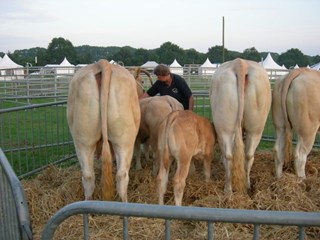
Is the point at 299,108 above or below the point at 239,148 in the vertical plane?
above

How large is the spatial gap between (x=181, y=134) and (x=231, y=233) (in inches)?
51.3

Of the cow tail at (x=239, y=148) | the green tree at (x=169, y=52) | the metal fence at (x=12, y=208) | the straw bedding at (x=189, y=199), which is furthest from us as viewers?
the green tree at (x=169, y=52)

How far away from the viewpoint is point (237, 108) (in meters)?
4.49

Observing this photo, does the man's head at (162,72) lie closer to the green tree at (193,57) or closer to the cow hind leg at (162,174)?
the cow hind leg at (162,174)

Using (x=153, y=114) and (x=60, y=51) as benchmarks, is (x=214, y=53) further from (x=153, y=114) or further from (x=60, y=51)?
(x=153, y=114)

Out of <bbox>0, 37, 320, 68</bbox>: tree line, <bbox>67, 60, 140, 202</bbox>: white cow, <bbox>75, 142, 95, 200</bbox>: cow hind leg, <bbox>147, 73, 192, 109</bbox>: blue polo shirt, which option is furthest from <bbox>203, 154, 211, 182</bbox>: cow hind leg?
<bbox>0, 37, 320, 68</bbox>: tree line

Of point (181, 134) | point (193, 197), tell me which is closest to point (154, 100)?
point (181, 134)

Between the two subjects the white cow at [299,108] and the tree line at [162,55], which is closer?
the white cow at [299,108]

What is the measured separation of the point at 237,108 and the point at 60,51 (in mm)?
74574

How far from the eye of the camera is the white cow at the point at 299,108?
4766 mm

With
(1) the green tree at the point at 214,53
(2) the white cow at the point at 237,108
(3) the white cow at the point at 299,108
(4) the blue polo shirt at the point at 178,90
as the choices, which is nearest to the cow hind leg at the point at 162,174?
(2) the white cow at the point at 237,108

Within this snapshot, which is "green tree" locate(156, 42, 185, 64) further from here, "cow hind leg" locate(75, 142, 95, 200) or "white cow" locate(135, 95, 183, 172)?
"cow hind leg" locate(75, 142, 95, 200)

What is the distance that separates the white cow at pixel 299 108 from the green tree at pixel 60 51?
65821 millimetres

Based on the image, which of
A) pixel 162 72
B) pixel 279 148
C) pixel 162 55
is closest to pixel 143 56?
pixel 162 55
